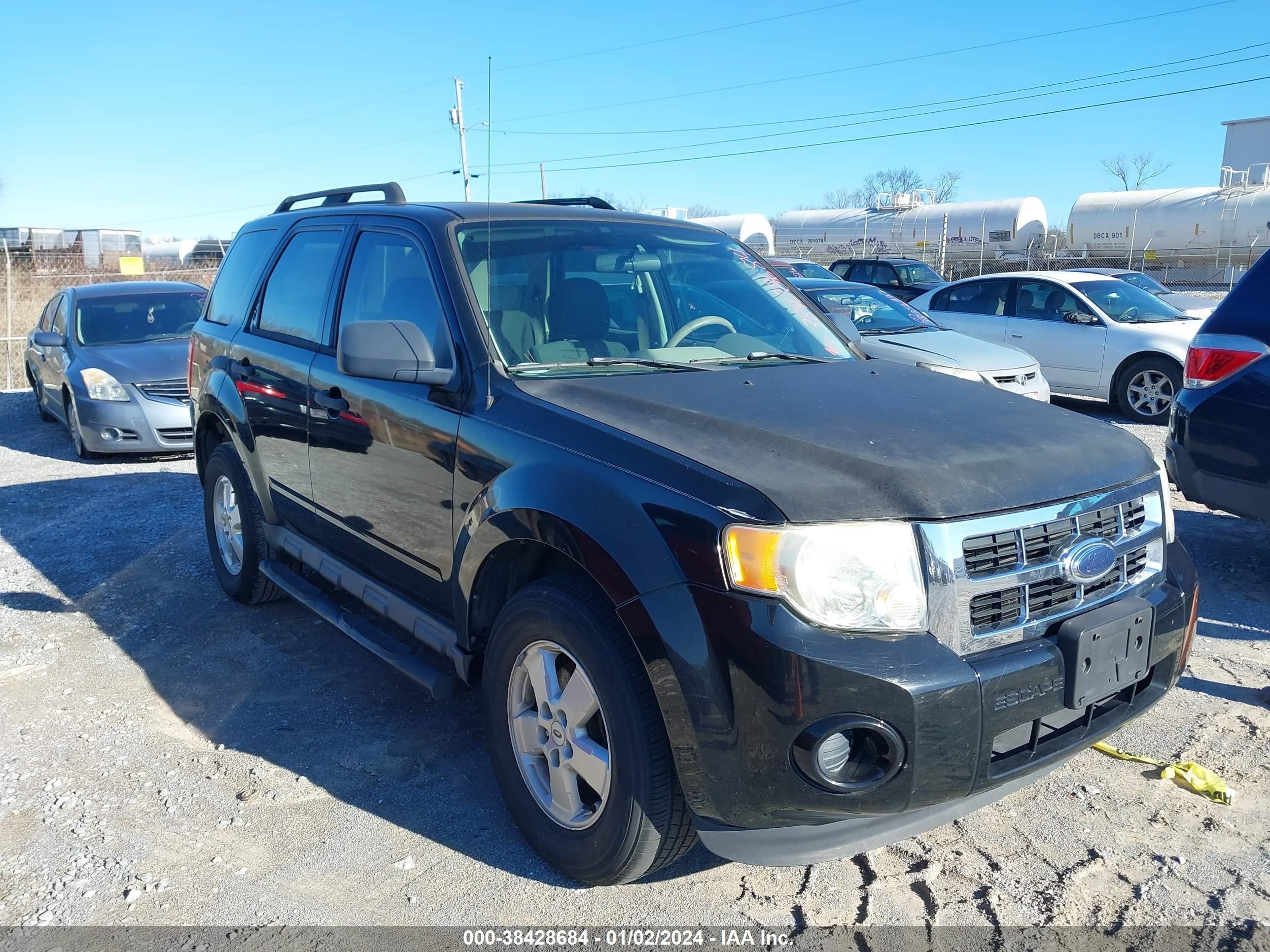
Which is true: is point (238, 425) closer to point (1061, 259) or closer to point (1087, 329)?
point (1087, 329)

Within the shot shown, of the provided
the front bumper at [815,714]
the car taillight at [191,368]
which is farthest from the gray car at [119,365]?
the front bumper at [815,714]

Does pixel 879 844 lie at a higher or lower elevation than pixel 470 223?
lower

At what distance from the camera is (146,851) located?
3189 millimetres

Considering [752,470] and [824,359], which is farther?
[824,359]

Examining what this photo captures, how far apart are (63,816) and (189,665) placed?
1321 millimetres

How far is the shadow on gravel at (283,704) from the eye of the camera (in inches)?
132

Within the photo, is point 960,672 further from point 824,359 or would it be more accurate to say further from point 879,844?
point 824,359

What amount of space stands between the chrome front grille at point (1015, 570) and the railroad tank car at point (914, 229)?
1177 inches

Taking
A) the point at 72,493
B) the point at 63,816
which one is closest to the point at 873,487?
the point at 63,816

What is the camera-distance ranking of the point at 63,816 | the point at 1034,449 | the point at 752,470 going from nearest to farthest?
the point at 752,470 < the point at 1034,449 < the point at 63,816

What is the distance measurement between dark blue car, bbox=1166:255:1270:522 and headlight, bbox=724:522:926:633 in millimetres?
3273

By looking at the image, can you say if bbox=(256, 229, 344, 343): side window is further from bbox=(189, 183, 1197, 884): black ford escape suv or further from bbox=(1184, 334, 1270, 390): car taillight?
bbox=(1184, 334, 1270, 390): car taillight

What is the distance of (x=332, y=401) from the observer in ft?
13.1

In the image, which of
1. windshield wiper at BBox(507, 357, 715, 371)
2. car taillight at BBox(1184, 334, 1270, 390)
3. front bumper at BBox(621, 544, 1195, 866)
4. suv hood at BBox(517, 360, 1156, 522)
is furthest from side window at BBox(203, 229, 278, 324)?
car taillight at BBox(1184, 334, 1270, 390)
